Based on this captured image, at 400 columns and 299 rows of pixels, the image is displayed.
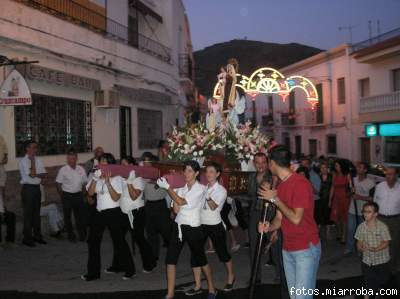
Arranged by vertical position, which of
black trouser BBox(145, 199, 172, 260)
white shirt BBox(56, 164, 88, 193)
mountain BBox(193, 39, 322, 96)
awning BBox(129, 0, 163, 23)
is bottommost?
black trouser BBox(145, 199, 172, 260)

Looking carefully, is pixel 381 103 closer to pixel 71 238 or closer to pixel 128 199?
pixel 71 238

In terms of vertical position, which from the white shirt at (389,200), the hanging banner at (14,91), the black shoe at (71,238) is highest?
the hanging banner at (14,91)

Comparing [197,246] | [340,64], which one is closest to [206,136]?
[197,246]

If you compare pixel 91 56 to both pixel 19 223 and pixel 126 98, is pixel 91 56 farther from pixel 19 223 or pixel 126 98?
pixel 19 223

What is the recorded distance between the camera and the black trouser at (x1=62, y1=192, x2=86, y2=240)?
31.7ft

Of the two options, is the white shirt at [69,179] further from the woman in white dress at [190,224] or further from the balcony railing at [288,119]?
the balcony railing at [288,119]

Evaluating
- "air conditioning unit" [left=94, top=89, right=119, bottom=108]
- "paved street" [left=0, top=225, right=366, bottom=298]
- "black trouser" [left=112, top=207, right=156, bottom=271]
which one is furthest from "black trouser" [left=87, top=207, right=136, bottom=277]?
"air conditioning unit" [left=94, top=89, right=119, bottom=108]

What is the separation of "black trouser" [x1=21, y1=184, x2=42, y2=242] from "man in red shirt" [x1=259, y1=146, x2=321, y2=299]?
5.87 m

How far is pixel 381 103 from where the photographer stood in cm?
2522

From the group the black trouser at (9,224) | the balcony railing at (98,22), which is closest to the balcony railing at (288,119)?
the balcony railing at (98,22)

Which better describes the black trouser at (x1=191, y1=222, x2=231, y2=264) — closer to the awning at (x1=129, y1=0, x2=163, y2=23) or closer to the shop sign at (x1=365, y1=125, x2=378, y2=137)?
the awning at (x1=129, y1=0, x2=163, y2=23)

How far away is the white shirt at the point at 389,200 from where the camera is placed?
7195 mm

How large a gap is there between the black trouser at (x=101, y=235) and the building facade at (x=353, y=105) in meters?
20.0

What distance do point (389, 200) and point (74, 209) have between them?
222 inches
